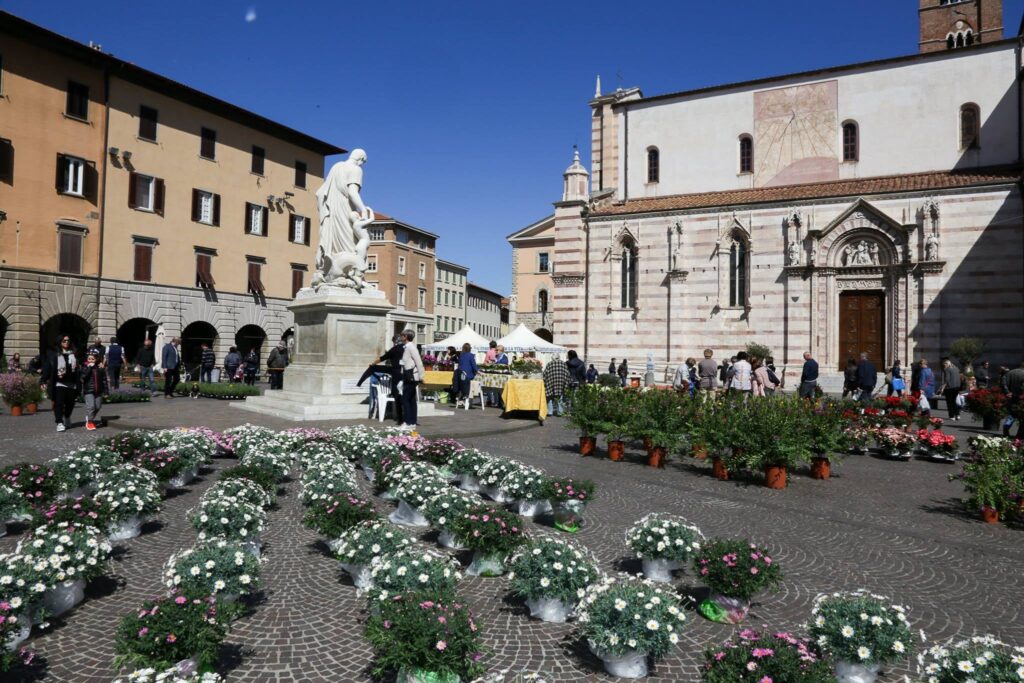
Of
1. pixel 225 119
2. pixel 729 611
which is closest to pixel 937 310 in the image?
pixel 729 611

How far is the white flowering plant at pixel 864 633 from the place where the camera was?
150 inches

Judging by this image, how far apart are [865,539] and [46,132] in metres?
34.9

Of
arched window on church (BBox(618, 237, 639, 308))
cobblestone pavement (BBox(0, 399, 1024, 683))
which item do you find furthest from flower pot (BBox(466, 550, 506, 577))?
arched window on church (BBox(618, 237, 639, 308))

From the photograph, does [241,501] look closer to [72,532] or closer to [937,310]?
[72,532]

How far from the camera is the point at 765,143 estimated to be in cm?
3384

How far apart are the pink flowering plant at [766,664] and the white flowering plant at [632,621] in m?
0.38

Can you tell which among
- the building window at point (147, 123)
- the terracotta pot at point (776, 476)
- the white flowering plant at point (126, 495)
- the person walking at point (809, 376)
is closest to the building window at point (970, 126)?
the person walking at point (809, 376)

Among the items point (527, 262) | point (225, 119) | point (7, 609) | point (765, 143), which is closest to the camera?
point (7, 609)

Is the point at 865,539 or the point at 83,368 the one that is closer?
the point at 865,539

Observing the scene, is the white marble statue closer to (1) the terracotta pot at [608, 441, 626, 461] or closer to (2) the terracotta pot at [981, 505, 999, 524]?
(1) the terracotta pot at [608, 441, 626, 461]

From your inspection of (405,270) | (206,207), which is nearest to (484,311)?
(405,270)

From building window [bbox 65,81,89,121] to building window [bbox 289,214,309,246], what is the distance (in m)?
13.0

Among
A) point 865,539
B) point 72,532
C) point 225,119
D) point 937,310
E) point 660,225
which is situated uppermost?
point 225,119

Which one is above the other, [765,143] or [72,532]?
[765,143]
